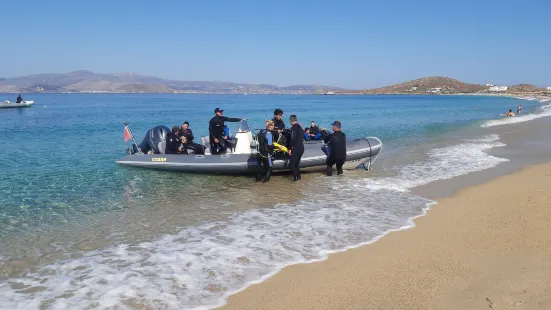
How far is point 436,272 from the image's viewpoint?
4.50 metres

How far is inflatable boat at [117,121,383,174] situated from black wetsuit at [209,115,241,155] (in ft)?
0.76

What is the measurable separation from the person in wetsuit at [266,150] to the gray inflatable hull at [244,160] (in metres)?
0.36

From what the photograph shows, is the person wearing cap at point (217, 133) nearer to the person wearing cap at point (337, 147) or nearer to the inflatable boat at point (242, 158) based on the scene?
the inflatable boat at point (242, 158)

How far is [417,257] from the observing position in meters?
4.95

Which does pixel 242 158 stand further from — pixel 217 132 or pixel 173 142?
pixel 173 142

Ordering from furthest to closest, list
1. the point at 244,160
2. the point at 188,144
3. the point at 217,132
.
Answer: the point at 188,144, the point at 217,132, the point at 244,160

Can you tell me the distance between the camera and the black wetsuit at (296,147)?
1011 cm

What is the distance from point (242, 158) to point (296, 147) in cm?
149

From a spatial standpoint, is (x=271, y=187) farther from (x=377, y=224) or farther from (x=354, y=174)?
(x=377, y=224)

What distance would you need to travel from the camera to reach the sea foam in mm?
4203

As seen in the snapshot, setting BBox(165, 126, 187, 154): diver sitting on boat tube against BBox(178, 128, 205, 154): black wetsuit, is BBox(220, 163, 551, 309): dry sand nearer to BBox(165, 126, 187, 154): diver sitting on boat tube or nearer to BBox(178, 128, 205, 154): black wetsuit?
BBox(178, 128, 205, 154): black wetsuit

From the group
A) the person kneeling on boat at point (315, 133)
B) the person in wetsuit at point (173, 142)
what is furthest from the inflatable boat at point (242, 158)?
the person kneeling on boat at point (315, 133)

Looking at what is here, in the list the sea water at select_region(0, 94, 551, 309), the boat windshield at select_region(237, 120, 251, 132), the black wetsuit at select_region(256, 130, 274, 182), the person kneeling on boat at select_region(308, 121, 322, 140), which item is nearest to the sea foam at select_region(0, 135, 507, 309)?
the sea water at select_region(0, 94, 551, 309)

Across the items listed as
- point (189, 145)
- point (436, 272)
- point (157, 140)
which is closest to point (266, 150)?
point (189, 145)
